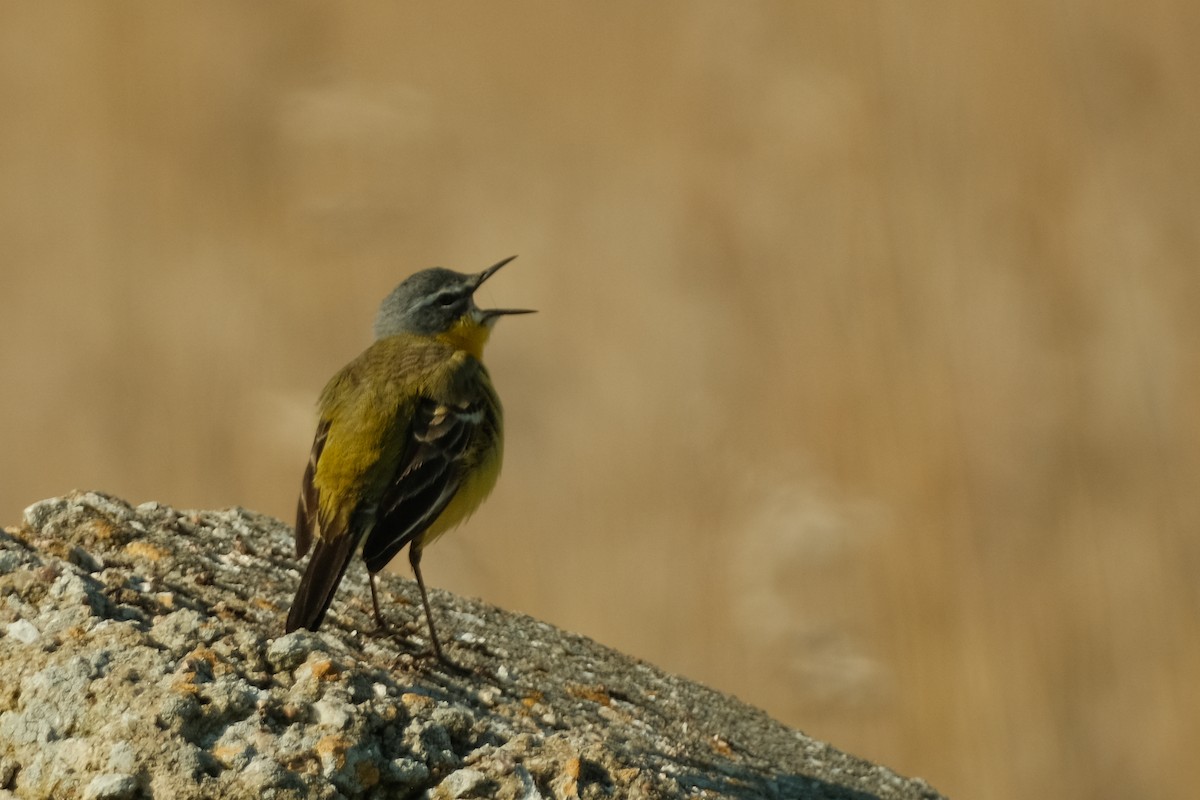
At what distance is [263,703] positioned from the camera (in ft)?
11.4

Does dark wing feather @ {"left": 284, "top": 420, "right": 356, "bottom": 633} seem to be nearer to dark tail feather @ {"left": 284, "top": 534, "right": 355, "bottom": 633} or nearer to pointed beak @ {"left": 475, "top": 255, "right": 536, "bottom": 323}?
dark tail feather @ {"left": 284, "top": 534, "right": 355, "bottom": 633}

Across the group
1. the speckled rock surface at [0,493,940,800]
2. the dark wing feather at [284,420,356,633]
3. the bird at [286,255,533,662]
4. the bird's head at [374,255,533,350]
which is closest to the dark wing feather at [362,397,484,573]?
the bird at [286,255,533,662]

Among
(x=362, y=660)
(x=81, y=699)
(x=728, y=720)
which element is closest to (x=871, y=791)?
(x=728, y=720)

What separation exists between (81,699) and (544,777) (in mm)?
988

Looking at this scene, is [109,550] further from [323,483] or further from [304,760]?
[304,760]

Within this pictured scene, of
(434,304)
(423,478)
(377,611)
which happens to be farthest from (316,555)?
(434,304)

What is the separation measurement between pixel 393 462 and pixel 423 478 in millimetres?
113

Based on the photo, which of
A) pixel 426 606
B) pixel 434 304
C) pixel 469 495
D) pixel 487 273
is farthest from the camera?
pixel 487 273

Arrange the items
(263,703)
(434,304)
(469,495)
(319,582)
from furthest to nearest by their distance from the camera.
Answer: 1. (434,304)
2. (469,495)
3. (319,582)
4. (263,703)

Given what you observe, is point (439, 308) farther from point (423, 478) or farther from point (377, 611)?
point (377, 611)

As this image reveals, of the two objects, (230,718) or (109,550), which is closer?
(230,718)

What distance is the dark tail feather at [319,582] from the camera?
429cm

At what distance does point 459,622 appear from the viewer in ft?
17.8

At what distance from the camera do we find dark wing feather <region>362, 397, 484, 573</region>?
16.0 feet
